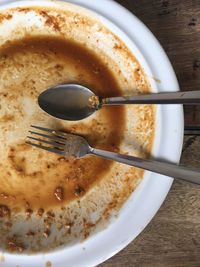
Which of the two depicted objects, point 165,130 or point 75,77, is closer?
point 165,130

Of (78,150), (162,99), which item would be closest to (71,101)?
(78,150)

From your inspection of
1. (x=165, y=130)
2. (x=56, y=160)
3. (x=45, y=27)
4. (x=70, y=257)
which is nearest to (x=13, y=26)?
(x=45, y=27)

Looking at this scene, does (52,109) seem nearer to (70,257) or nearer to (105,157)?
(105,157)

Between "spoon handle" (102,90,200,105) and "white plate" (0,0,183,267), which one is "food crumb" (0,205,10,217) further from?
"spoon handle" (102,90,200,105)

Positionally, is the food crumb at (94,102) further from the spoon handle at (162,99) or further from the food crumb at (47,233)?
the food crumb at (47,233)

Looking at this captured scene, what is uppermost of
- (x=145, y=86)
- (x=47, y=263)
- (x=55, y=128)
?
(x=145, y=86)

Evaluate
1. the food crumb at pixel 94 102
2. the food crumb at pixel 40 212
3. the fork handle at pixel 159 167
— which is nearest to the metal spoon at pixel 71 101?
the food crumb at pixel 94 102
